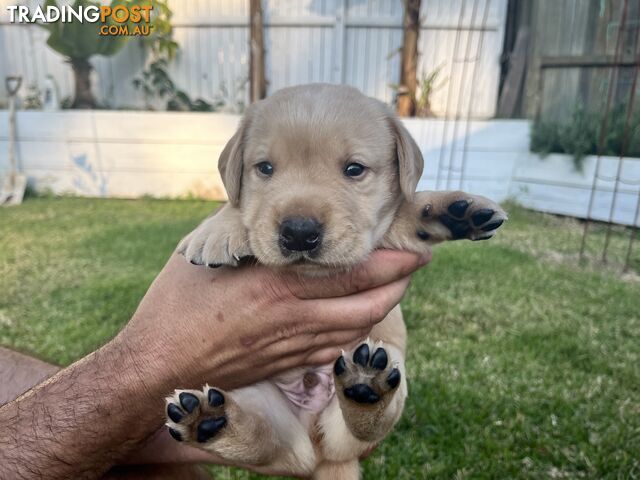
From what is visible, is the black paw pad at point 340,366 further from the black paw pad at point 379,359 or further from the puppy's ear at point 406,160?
the puppy's ear at point 406,160

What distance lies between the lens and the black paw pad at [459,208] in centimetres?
191

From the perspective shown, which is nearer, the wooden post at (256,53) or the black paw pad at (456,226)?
the black paw pad at (456,226)

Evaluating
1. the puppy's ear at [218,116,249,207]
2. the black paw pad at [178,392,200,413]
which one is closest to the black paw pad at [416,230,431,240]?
the puppy's ear at [218,116,249,207]

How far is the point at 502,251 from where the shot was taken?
6.07 meters

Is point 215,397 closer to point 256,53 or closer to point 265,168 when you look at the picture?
point 265,168

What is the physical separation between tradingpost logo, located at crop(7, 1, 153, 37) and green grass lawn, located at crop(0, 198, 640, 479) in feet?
12.4

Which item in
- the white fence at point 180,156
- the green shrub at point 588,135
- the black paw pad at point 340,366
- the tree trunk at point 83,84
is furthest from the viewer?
the tree trunk at point 83,84

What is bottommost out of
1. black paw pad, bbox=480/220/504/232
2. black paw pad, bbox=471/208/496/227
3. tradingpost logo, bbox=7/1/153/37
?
black paw pad, bbox=480/220/504/232

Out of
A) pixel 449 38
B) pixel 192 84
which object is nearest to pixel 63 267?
pixel 192 84

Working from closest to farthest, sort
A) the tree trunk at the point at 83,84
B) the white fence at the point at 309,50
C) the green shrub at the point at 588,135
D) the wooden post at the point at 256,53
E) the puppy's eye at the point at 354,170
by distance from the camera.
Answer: the puppy's eye at the point at 354,170, the green shrub at the point at 588,135, the wooden post at the point at 256,53, the tree trunk at the point at 83,84, the white fence at the point at 309,50

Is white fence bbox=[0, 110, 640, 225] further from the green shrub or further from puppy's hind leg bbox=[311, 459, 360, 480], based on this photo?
puppy's hind leg bbox=[311, 459, 360, 480]

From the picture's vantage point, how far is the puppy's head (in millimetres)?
1711

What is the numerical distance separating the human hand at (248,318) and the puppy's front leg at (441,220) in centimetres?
9

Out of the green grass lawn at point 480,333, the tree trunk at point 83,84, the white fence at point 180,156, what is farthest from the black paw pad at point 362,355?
the tree trunk at point 83,84
